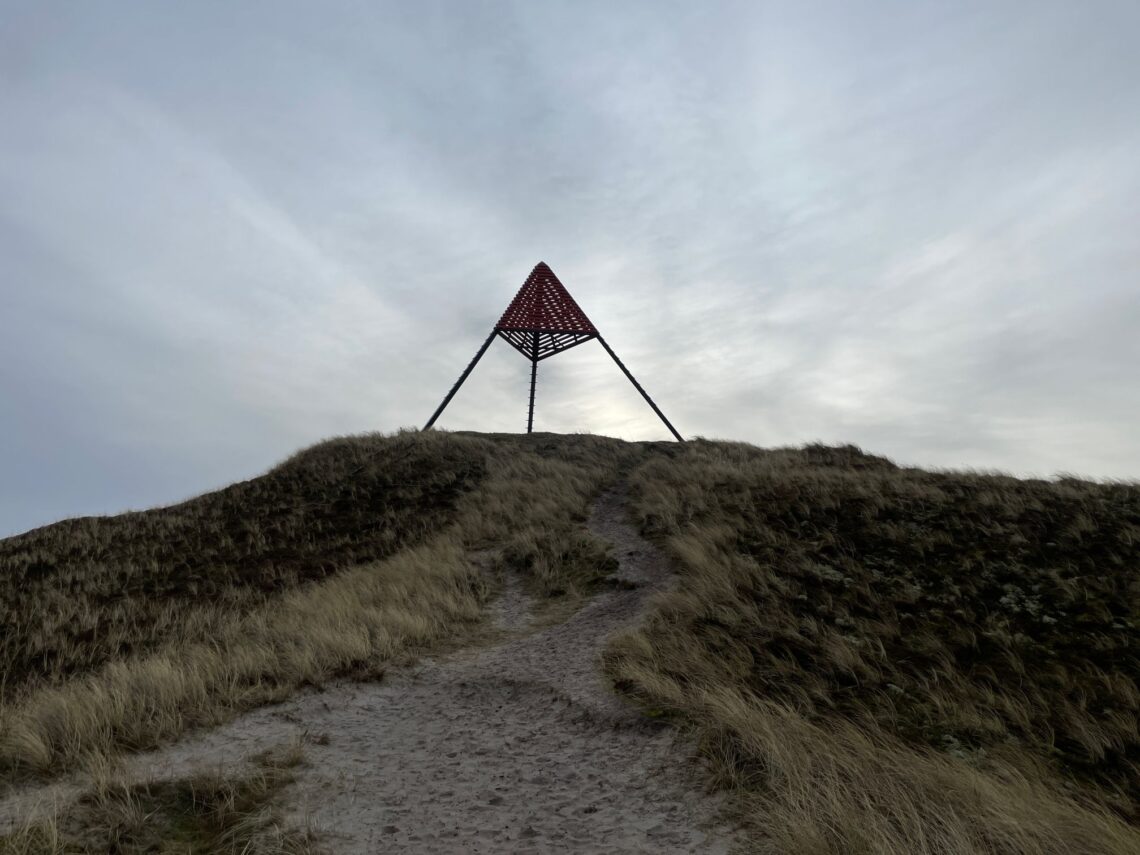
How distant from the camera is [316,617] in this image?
33.8ft

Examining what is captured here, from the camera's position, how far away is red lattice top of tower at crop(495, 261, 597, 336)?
29.7 meters

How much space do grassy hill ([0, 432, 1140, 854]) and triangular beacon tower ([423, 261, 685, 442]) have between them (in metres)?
10.7

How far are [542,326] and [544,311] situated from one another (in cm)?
99

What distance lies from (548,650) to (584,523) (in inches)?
326

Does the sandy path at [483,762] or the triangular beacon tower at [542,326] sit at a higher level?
the triangular beacon tower at [542,326]

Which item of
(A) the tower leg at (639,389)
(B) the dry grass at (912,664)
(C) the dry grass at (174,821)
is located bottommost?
(C) the dry grass at (174,821)

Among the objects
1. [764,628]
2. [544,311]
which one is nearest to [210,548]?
[764,628]

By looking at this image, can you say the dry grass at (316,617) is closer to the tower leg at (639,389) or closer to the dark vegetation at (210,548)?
the dark vegetation at (210,548)

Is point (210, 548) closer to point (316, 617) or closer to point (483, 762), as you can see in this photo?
point (316, 617)

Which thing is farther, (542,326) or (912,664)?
(542,326)

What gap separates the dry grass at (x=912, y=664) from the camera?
408 cm

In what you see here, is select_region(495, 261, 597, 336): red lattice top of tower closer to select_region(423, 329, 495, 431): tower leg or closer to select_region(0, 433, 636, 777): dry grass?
select_region(423, 329, 495, 431): tower leg

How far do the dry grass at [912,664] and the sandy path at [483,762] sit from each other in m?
0.54

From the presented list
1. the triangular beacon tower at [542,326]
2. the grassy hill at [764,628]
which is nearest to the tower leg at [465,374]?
the triangular beacon tower at [542,326]
